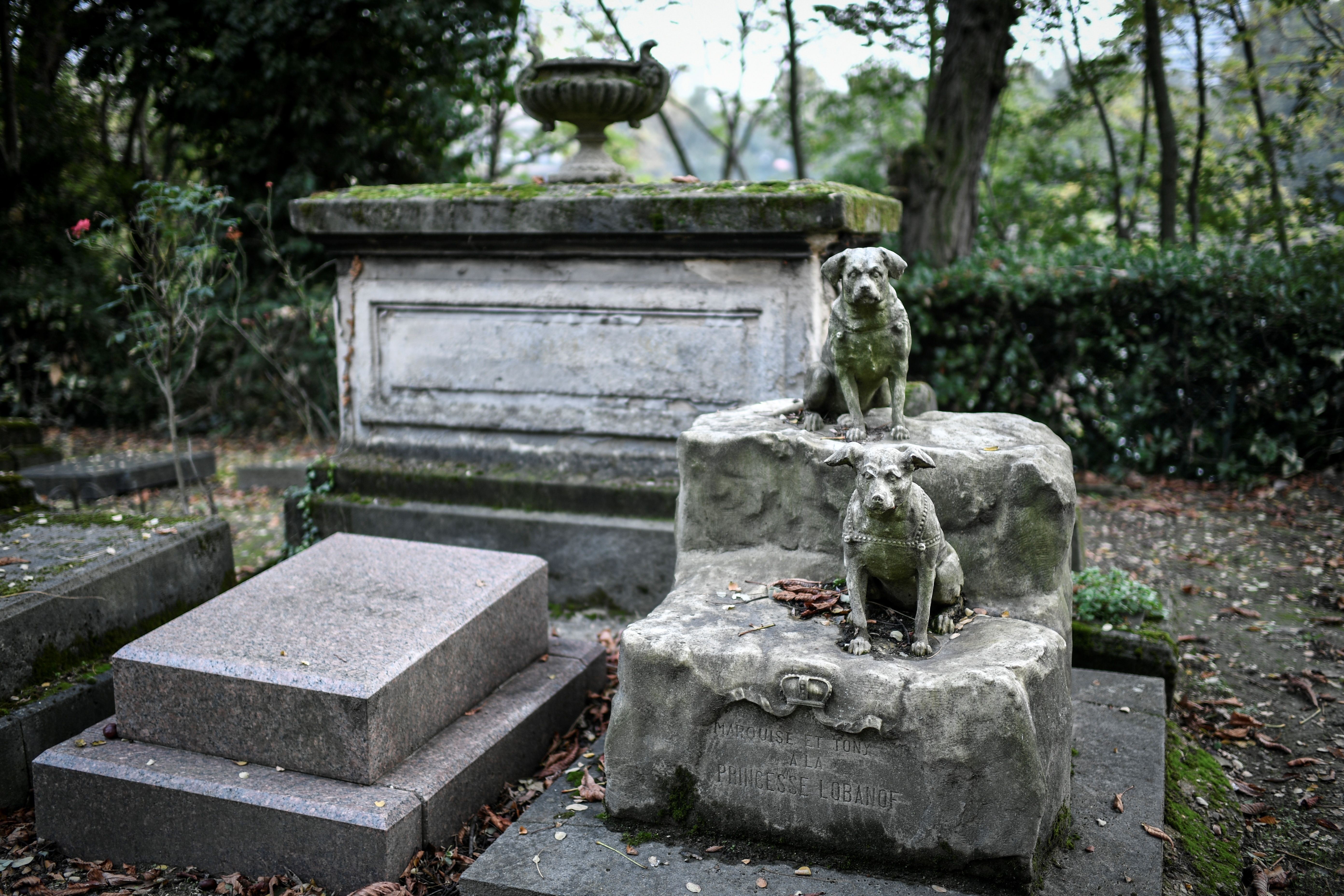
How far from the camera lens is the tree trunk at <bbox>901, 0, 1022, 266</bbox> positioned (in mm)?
8766

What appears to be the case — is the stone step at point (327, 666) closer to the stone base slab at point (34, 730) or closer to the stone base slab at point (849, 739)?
the stone base slab at point (34, 730)

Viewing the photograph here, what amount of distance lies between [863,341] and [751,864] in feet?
6.21

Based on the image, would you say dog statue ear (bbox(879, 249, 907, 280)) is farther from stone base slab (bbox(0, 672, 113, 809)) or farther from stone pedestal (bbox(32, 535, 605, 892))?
stone base slab (bbox(0, 672, 113, 809))

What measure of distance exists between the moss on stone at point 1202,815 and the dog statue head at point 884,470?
1498mm

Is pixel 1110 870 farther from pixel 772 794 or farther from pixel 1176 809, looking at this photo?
pixel 772 794

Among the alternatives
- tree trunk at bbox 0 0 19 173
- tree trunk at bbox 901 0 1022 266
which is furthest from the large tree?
tree trunk at bbox 0 0 19 173

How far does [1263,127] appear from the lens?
10586 mm

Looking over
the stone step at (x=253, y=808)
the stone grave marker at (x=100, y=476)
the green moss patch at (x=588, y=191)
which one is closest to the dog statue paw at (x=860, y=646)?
the stone step at (x=253, y=808)

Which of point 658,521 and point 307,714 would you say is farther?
point 658,521

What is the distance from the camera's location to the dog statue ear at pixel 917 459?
2.94 m

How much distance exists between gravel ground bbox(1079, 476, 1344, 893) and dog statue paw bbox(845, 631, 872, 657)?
3.78ft

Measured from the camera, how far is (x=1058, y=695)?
2910mm

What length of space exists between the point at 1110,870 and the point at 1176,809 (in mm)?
653

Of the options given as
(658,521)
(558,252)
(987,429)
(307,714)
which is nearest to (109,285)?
(558,252)
